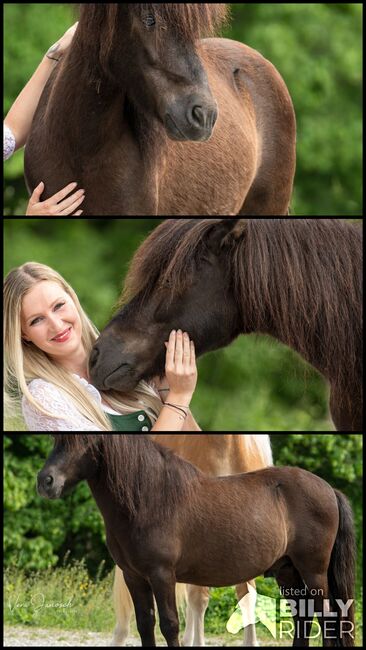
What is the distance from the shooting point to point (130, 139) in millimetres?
3424

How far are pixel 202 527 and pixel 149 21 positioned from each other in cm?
176

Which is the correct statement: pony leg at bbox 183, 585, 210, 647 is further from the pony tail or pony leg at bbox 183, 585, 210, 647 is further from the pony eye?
the pony eye

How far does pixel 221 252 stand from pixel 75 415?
75 centimetres

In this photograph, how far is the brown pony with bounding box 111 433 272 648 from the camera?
3270mm

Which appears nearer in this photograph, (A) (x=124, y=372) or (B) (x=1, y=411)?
(A) (x=124, y=372)

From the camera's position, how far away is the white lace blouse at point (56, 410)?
309 cm

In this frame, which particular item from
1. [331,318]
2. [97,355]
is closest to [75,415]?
[97,355]

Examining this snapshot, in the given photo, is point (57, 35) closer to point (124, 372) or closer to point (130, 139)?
point (130, 139)

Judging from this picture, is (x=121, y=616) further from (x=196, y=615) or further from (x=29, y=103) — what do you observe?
(x=29, y=103)

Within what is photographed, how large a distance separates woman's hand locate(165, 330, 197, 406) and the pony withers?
0.22m

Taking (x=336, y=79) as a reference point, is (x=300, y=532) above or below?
below

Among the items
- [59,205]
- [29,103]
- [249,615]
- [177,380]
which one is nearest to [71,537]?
[249,615]

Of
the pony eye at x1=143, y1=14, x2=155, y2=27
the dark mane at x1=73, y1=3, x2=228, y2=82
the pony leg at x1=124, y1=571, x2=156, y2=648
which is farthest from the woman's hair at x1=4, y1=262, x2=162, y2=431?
the pony eye at x1=143, y1=14, x2=155, y2=27

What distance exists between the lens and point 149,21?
3.06m
